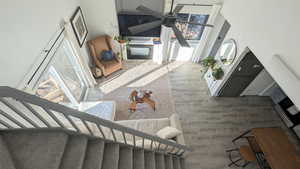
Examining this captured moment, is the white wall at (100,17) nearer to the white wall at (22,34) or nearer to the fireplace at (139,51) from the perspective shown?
the fireplace at (139,51)

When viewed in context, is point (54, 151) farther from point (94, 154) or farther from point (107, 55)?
point (107, 55)

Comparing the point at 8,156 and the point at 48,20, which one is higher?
the point at 48,20

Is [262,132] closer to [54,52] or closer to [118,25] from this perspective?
[54,52]

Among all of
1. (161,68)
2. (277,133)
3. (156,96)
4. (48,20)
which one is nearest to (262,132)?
(277,133)

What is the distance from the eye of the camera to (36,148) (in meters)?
1.34

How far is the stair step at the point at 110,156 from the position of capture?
1672 millimetres

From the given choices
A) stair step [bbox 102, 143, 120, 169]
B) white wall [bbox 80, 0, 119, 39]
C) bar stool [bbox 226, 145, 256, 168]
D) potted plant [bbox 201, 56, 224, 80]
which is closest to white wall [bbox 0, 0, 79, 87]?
stair step [bbox 102, 143, 120, 169]

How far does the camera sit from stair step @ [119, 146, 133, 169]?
1.85m

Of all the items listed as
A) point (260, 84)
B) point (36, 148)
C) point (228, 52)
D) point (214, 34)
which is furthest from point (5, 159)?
point (260, 84)

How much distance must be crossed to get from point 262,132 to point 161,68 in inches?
127

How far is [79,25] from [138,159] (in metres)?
3.45

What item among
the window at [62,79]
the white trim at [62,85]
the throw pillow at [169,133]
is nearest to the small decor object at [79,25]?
the window at [62,79]

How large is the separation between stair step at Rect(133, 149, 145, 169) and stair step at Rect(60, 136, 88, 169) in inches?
33.4

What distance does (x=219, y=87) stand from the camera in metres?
3.76
